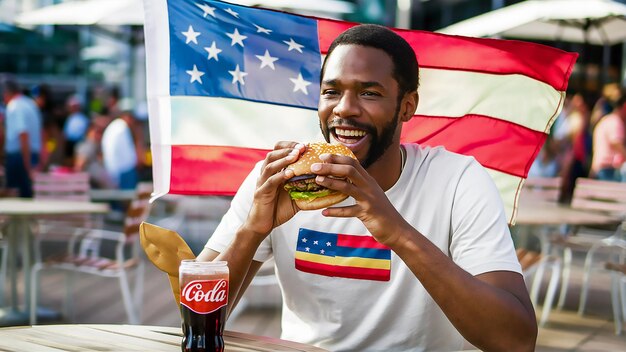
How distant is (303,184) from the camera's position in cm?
215

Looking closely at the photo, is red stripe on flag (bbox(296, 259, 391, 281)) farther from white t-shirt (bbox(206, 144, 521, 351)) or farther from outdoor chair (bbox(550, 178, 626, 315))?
outdoor chair (bbox(550, 178, 626, 315))

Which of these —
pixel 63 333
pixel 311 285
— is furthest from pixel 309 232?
pixel 63 333

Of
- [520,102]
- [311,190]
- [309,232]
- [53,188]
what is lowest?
[53,188]

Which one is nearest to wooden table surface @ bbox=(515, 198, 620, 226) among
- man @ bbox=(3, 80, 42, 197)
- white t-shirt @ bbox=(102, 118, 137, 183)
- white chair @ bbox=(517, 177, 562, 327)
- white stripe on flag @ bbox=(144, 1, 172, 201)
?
white chair @ bbox=(517, 177, 562, 327)

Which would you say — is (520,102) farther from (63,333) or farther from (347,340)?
(63,333)

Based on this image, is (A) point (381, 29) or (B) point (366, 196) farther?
(A) point (381, 29)

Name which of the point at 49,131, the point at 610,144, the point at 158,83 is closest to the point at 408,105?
the point at 158,83

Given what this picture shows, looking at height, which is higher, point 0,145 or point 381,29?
point 381,29

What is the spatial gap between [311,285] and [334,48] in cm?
72

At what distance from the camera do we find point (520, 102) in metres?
3.46

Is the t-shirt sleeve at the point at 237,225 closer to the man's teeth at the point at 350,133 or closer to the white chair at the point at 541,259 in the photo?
the man's teeth at the point at 350,133

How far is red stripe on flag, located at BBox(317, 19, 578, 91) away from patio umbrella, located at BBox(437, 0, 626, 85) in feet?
19.1

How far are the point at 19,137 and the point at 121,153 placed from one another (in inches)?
55.1

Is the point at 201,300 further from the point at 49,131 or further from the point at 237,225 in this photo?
the point at 49,131
